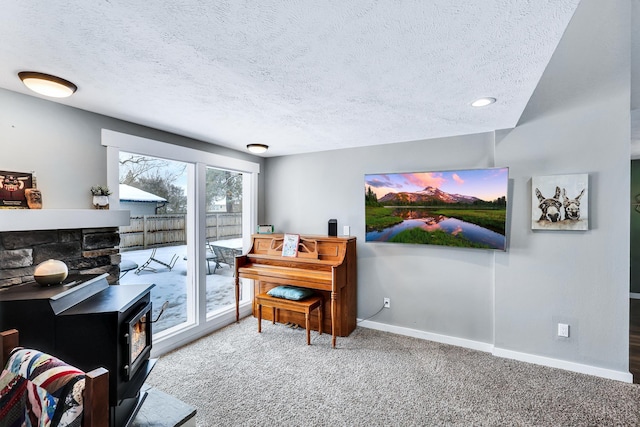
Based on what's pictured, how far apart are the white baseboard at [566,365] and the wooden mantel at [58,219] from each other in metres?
3.79

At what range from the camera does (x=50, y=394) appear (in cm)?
100

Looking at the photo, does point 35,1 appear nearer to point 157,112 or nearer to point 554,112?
point 157,112

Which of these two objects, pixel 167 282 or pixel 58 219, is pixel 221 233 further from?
pixel 58 219

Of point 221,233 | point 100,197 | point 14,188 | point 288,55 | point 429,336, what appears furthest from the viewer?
point 221,233

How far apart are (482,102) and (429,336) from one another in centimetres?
248

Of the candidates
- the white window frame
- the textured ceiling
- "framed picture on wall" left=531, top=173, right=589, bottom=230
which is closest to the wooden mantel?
the white window frame

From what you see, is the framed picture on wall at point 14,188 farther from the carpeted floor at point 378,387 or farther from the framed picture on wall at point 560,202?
the framed picture on wall at point 560,202

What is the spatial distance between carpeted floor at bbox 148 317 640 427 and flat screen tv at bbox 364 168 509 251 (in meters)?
1.16

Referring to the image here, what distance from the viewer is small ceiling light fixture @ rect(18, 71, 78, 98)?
1.65m

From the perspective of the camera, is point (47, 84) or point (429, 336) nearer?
point (47, 84)

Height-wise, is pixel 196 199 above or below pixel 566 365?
above

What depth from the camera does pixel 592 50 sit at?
2314mm

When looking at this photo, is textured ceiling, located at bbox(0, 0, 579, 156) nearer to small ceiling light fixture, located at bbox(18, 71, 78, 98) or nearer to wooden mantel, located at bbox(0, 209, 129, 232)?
small ceiling light fixture, located at bbox(18, 71, 78, 98)

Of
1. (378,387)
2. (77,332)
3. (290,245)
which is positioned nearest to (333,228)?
(290,245)
